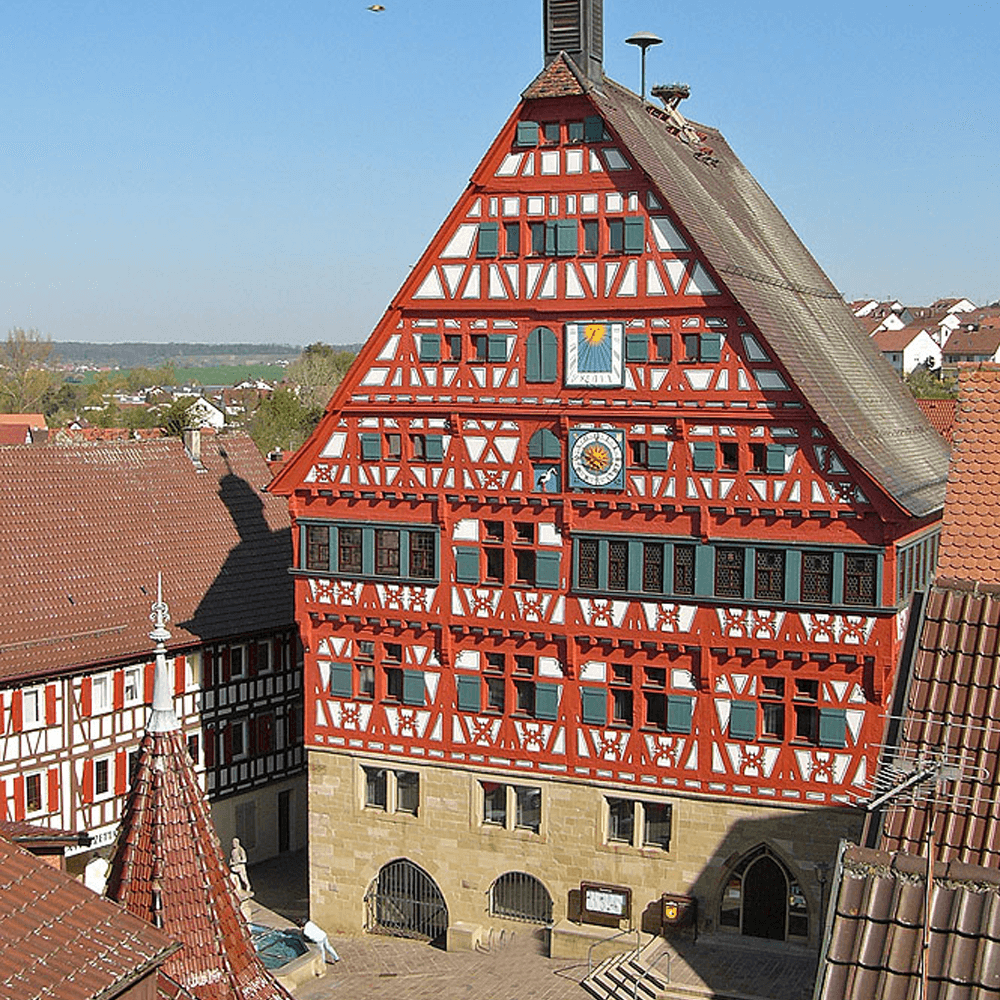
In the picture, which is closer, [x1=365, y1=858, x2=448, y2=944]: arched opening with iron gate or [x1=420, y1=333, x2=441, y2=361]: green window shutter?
[x1=420, y1=333, x2=441, y2=361]: green window shutter

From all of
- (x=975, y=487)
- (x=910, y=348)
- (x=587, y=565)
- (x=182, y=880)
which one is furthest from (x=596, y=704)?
(x=910, y=348)

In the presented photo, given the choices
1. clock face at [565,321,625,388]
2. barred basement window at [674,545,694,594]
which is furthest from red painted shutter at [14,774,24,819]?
barred basement window at [674,545,694,594]

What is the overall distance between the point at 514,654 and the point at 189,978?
54.3 ft

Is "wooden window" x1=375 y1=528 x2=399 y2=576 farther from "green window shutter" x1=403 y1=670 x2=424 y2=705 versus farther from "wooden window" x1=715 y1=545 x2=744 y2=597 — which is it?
"wooden window" x1=715 y1=545 x2=744 y2=597

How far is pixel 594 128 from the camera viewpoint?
1242 inches

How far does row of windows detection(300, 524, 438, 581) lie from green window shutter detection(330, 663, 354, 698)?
77.4 inches

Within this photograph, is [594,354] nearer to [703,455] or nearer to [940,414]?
[703,455]

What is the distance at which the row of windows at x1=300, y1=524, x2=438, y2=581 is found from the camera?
33406mm

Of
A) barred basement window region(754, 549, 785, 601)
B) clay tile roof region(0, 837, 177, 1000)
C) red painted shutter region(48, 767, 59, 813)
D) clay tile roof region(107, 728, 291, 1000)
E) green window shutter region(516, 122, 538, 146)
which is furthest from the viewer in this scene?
red painted shutter region(48, 767, 59, 813)

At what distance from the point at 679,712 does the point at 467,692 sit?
14.6 feet

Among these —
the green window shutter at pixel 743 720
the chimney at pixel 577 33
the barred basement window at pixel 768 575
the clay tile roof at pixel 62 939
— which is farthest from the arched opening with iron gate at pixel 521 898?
the clay tile roof at pixel 62 939

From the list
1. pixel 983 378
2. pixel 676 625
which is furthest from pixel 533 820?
pixel 983 378

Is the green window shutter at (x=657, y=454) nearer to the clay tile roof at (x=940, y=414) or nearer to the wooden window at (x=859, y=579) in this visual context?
the wooden window at (x=859, y=579)

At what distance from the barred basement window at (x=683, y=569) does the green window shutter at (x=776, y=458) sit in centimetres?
223
